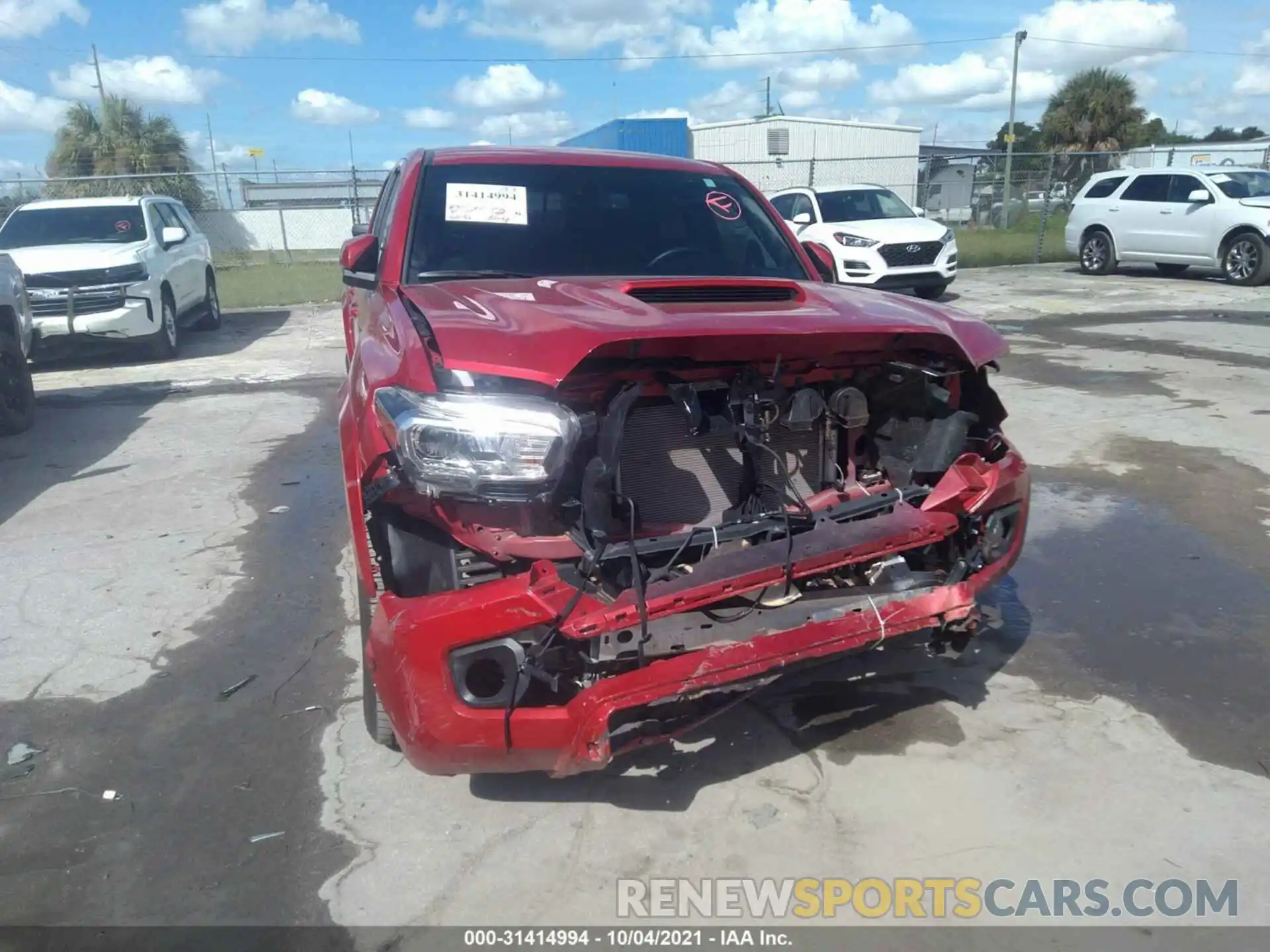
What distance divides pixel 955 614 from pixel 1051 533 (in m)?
2.61

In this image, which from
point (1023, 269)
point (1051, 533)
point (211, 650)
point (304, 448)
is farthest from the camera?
point (1023, 269)

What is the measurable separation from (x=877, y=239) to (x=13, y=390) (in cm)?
1040

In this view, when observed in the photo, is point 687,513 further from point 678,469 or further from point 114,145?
point 114,145

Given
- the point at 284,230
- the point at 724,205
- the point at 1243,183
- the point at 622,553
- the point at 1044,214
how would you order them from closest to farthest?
the point at 622,553
the point at 724,205
the point at 1243,183
the point at 1044,214
the point at 284,230

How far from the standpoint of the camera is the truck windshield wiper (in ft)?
12.5

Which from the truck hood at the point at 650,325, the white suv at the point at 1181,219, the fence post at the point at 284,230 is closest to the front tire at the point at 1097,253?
the white suv at the point at 1181,219

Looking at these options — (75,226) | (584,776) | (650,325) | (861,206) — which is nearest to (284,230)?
(75,226)

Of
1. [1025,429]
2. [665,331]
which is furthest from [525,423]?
[1025,429]

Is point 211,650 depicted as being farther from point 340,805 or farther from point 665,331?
point 665,331

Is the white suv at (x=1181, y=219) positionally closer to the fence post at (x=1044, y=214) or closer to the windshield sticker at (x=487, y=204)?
the fence post at (x=1044, y=214)

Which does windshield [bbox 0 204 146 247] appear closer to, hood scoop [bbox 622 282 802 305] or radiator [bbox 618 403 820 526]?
hood scoop [bbox 622 282 802 305]

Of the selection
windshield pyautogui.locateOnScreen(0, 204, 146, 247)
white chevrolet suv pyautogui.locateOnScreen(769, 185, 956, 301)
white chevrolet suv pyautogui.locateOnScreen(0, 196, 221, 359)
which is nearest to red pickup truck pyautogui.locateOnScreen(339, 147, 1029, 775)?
white chevrolet suv pyautogui.locateOnScreen(0, 196, 221, 359)

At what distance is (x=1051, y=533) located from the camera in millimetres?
5152

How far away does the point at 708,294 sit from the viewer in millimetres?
3219
